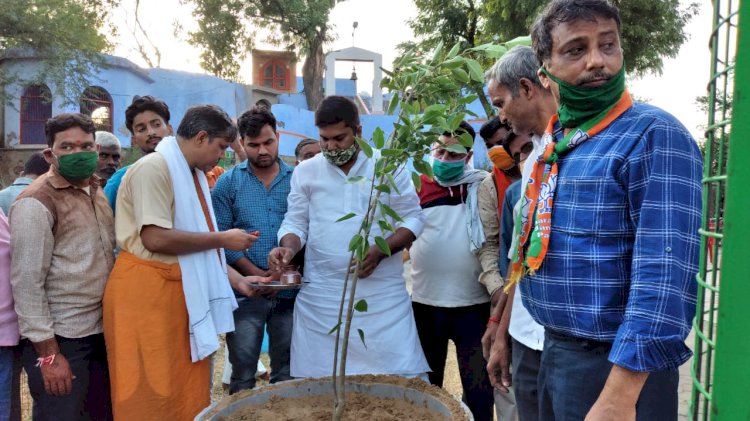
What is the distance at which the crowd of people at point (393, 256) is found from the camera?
4.41 ft

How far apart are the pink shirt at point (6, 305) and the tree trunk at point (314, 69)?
19318mm

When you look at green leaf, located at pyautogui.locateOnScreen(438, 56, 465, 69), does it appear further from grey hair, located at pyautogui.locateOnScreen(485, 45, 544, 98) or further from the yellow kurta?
the yellow kurta

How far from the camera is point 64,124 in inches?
107

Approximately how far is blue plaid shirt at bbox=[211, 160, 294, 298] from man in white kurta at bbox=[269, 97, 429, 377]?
15.5 inches

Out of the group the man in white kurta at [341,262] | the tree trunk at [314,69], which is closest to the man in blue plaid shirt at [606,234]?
the man in white kurta at [341,262]

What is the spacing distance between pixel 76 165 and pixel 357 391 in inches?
59.7

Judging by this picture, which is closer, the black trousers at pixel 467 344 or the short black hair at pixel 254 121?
the black trousers at pixel 467 344

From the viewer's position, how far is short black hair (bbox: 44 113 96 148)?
8.89ft

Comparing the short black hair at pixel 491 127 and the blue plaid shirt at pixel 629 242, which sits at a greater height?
the short black hair at pixel 491 127

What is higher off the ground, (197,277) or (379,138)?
(379,138)

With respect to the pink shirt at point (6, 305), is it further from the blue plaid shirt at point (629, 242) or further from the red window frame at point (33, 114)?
the red window frame at point (33, 114)

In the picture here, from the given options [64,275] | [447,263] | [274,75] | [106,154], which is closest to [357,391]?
[447,263]

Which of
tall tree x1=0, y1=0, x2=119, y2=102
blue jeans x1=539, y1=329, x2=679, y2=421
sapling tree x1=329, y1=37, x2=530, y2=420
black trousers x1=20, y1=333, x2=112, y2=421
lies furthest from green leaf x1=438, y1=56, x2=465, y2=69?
tall tree x1=0, y1=0, x2=119, y2=102

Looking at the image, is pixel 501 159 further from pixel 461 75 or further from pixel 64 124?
pixel 64 124
